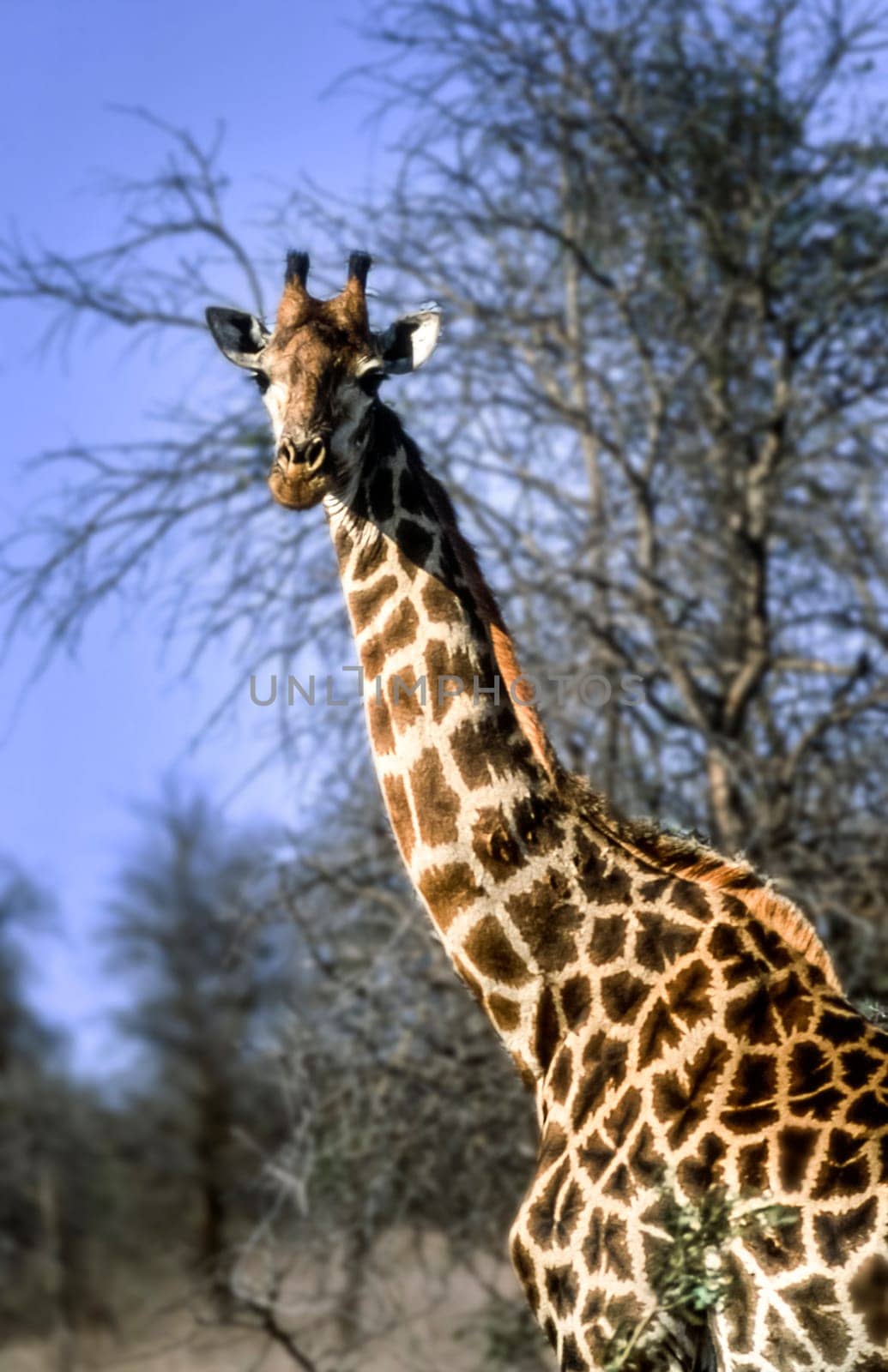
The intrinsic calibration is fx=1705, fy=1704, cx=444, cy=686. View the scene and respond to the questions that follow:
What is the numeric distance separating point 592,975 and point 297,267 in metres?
2.33

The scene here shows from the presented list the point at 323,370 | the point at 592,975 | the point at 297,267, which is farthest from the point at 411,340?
the point at 592,975

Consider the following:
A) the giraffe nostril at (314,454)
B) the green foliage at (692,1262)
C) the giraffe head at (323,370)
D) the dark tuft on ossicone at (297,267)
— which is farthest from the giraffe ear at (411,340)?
the green foliage at (692,1262)

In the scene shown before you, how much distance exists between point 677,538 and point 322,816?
3.06 metres

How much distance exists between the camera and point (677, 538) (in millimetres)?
11141

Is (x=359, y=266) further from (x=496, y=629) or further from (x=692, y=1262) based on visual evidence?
(x=692, y=1262)

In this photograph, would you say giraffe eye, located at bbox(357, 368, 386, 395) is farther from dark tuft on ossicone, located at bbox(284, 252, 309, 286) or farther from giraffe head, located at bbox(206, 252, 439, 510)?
dark tuft on ossicone, located at bbox(284, 252, 309, 286)

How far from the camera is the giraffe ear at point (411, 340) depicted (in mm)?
5297

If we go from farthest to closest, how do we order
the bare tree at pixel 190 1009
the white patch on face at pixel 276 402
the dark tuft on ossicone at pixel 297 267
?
the bare tree at pixel 190 1009 < the dark tuft on ossicone at pixel 297 267 < the white patch on face at pixel 276 402

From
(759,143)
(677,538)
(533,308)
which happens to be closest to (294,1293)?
(677,538)

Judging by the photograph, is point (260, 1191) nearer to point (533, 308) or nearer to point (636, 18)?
point (533, 308)

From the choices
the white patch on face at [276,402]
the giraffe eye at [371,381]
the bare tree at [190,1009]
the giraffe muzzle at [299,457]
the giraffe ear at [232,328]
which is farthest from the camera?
the bare tree at [190,1009]

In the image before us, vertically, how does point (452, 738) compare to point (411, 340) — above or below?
below

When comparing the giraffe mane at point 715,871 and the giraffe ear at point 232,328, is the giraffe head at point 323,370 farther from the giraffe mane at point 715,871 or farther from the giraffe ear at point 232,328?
the giraffe mane at point 715,871

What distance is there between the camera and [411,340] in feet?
17.6
